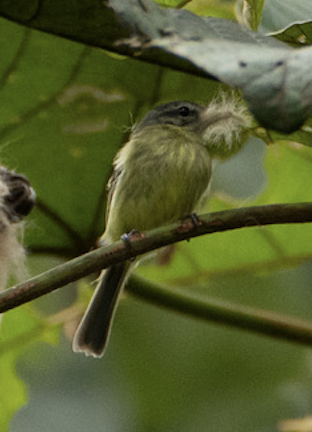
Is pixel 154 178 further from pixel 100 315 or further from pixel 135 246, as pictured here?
pixel 135 246

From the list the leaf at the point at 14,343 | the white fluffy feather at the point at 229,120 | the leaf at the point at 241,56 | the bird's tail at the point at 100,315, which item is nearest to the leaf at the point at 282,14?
the white fluffy feather at the point at 229,120

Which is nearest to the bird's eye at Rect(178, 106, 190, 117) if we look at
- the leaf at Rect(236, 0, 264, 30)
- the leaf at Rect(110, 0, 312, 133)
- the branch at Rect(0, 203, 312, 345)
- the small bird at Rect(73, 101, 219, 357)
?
the small bird at Rect(73, 101, 219, 357)

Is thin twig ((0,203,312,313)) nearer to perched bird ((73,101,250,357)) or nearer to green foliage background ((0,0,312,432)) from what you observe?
green foliage background ((0,0,312,432))

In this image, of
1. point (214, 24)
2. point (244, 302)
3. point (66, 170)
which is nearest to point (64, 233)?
point (66, 170)

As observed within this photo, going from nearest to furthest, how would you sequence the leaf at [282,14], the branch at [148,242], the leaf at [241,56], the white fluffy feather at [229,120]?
the leaf at [241,56] < the branch at [148,242] < the leaf at [282,14] < the white fluffy feather at [229,120]

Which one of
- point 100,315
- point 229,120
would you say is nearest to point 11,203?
point 229,120

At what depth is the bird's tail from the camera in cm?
117

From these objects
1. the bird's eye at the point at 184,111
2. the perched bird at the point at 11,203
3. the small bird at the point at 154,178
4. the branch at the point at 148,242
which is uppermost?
the branch at the point at 148,242

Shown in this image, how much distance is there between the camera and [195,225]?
0.67m

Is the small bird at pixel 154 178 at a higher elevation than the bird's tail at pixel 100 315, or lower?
higher

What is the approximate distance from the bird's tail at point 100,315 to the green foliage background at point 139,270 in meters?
0.05

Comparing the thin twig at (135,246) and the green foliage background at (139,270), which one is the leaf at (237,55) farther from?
the green foliage background at (139,270)

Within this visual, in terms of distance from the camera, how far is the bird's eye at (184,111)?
3.77 ft

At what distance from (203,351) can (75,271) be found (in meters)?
0.91
